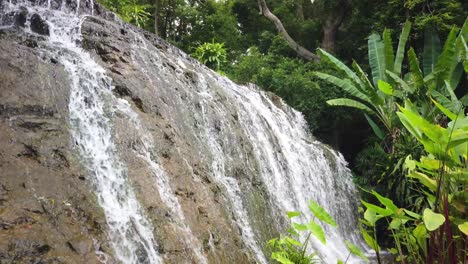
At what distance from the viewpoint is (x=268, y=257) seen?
15.6 feet

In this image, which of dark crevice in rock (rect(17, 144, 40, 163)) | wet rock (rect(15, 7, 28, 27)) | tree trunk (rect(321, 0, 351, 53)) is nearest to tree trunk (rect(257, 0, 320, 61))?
tree trunk (rect(321, 0, 351, 53))

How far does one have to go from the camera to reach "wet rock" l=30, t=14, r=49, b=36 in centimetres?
445

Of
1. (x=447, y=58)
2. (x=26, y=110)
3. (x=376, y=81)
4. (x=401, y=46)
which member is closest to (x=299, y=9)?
(x=401, y=46)

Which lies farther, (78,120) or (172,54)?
(172,54)

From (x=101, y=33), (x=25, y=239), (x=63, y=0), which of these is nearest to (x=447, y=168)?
(x=25, y=239)

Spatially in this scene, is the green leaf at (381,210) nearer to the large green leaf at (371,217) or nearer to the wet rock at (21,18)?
the large green leaf at (371,217)

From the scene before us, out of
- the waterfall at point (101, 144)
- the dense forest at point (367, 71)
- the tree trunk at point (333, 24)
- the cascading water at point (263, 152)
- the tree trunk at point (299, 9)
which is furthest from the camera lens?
the tree trunk at point (299, 9)

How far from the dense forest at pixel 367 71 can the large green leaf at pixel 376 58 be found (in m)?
0.02

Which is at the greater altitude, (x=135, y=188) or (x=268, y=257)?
(x=135, y=188)

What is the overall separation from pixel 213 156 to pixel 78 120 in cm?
195

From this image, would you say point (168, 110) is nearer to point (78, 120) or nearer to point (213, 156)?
point (213, 156)

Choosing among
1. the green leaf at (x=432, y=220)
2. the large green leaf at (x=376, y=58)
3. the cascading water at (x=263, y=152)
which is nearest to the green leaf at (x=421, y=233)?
the green leaf at (x=432, y=220)

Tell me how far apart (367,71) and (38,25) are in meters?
9.80

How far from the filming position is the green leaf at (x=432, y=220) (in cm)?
146
